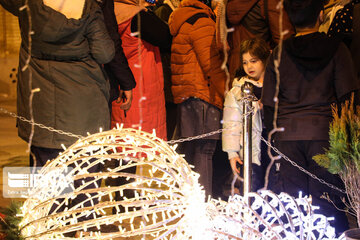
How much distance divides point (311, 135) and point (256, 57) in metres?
0.77

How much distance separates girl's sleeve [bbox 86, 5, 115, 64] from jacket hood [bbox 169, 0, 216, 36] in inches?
35.4

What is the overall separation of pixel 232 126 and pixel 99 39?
45.2 inches

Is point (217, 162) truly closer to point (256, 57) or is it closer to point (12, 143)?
point (256, 57)

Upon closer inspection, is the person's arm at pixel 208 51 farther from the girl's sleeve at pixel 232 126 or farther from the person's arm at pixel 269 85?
the person's arm at pixel 269 85

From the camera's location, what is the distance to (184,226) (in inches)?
73.4

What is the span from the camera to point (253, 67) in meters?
3.71

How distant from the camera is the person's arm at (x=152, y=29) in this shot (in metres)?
3.88

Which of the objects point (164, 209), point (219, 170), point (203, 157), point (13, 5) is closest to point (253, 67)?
point (203, 157)

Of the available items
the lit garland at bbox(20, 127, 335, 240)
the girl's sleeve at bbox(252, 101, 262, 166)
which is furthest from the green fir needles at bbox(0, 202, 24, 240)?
the girl's sleeve at bbox(252, 101, 262, 166)

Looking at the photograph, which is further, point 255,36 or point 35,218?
point 255,36

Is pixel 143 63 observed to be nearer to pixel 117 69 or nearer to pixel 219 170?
pixel 117 69

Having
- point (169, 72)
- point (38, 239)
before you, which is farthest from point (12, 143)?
point (38, 239)

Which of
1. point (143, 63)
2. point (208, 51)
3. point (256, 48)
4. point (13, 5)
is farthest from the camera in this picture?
point (143, 63)

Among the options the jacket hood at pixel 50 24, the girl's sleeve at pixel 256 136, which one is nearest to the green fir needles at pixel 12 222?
the jacket hood at pixel 50 24
